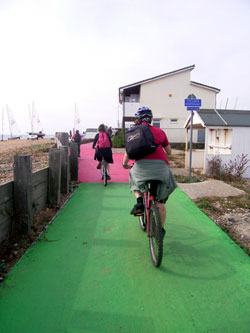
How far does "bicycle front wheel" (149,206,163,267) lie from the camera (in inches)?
112

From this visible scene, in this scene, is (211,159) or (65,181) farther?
(211,159)

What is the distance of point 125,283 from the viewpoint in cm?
271

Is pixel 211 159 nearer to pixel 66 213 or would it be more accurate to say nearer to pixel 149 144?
pixel 66 213

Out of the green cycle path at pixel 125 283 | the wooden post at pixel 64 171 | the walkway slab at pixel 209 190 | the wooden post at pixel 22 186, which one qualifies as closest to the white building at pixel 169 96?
the walkway slab at pixel 209 190

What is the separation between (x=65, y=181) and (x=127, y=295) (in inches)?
164

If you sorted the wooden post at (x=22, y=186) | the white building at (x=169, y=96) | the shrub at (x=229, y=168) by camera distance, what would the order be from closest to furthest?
the wooden post at (x=22, y=186) < the shrub at (x=229, y=168) < the white building at (x=169, y=96)

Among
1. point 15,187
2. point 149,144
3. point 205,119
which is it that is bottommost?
point 15,187

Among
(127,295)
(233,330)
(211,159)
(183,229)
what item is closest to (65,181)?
(183,229)

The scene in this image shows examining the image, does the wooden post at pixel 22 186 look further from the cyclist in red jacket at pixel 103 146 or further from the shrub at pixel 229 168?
the shrub at pixel 229 168

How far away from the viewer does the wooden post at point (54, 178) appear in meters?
5.12

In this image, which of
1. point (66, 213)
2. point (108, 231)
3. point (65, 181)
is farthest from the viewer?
point (65, 181)

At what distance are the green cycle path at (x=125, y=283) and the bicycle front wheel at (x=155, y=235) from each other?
0.13m

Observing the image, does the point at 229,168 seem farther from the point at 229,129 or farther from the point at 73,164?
the point at 73,164

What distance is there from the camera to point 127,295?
8.22 feet
